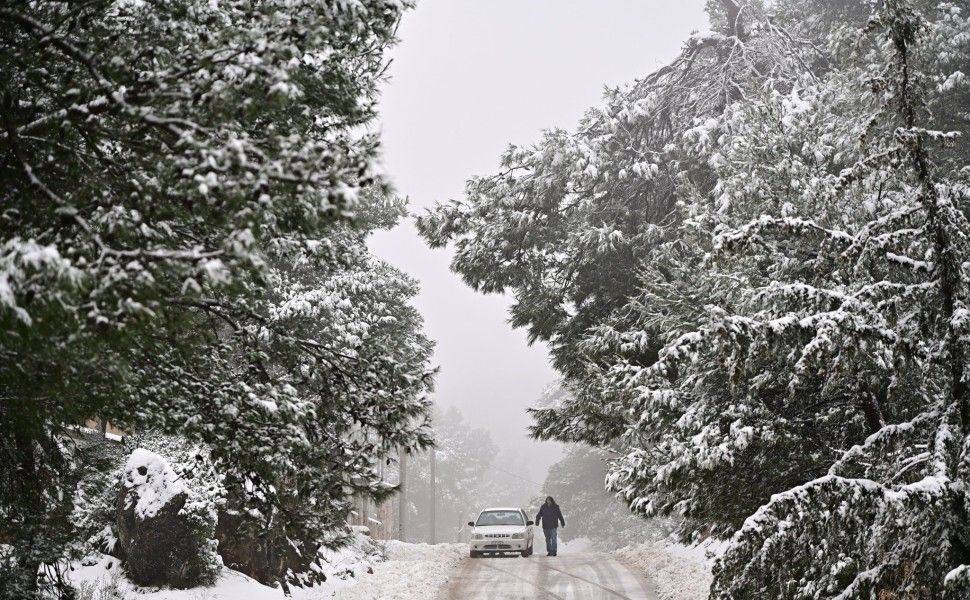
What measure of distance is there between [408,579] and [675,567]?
5.50 meters

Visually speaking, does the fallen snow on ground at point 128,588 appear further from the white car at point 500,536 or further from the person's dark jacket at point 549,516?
the person's dark jacket at point 549,516

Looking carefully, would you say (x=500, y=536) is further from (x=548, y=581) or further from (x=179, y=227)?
(x=179, y=227)

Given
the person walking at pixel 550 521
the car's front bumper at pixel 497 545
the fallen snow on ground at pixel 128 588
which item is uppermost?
the person walking at pixel 550 521

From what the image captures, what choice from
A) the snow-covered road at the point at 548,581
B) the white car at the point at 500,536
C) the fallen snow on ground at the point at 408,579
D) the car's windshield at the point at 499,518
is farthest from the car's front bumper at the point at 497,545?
the snow-covered road at the point at 548,581

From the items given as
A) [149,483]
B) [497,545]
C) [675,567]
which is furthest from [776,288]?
[497,545]

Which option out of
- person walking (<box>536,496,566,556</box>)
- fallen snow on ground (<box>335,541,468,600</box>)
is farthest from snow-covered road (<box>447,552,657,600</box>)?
person walking (<box>536,496,566,556</box>)

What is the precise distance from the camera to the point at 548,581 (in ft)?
46.6

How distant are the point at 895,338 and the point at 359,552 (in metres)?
15.2

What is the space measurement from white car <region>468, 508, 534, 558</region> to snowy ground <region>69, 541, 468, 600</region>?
78cm

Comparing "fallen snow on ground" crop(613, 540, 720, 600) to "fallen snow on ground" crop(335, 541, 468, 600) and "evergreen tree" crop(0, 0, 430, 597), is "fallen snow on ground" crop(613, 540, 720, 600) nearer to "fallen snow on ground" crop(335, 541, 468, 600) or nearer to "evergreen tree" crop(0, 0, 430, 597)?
"fallen snow on ground" crop(335, 541, 468, 600)

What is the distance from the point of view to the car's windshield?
66.9ft

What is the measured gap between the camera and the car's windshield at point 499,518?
20.4 metres

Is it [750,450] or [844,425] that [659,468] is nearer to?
[750,450]

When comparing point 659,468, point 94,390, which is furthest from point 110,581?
point 659,468
